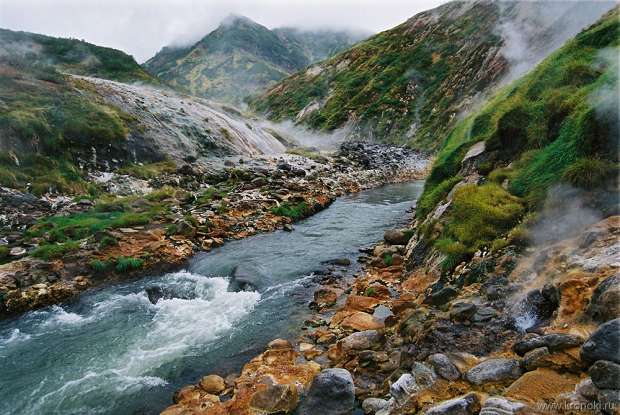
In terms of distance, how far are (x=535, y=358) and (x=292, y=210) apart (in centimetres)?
1824

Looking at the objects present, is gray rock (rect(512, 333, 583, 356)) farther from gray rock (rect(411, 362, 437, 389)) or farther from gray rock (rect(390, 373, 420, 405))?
gray rock (rect(390, 373, 420, 405))

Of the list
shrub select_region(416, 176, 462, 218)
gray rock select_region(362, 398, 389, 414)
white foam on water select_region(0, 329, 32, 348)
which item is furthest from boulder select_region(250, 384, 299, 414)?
shrub select_region(416, 176, 462, 218)

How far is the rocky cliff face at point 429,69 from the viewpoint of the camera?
57844 mm

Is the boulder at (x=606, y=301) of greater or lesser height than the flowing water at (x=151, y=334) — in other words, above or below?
above

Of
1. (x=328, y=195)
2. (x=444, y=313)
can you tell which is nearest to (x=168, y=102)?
(x=328, y=195)

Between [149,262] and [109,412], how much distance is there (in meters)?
8.79

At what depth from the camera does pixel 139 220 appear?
→ 19422mm

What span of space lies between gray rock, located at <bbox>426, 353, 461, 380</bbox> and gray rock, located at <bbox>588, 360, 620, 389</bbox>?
2006 millimetres

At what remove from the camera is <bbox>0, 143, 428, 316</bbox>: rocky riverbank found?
1461 centimetres

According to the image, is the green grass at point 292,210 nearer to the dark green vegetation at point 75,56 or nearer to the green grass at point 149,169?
the green grass at point 149,169

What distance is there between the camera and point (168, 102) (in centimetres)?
4338

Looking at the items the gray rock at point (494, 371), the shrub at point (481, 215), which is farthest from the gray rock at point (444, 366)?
the shrub at point (481, 215)

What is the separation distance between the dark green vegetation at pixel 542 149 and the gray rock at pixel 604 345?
13.7 feet

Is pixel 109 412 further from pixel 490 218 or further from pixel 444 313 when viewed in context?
pixel 490 218
